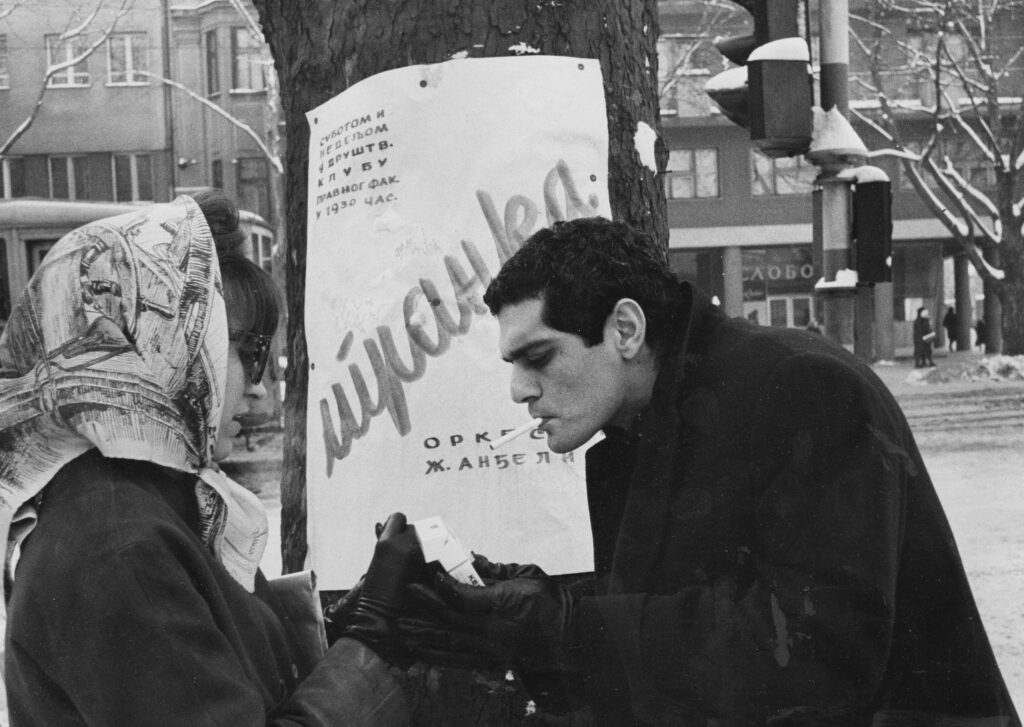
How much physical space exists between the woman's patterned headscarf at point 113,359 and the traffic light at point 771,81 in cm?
472

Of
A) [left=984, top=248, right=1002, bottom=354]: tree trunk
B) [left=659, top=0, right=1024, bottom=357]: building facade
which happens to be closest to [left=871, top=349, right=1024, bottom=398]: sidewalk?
[left=984, top=248, right=1002, bottom=354]: tree trunk

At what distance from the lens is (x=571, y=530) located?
9.30 ft

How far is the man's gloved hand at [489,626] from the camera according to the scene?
2.15 meters

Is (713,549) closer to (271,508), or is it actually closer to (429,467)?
(429,467)

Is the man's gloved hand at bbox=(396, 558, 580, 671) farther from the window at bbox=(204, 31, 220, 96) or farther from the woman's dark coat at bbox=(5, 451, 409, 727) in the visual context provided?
the window at bbox=(204, 31, 220, 96)

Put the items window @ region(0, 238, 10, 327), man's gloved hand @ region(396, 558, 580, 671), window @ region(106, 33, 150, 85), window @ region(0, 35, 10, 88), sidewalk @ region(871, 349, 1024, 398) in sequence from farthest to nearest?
1. window @ region(106, 33, 150, 85)
2. window @ region(0, 35, 10, 88)
3. sidewalk @ region(871, 349, 1024, 398)
4. window @ region(0, 238, 10, 327)
5. man's gloved hand @ region(396, 558, 580, 671)

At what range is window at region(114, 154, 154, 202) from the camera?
1326 inches

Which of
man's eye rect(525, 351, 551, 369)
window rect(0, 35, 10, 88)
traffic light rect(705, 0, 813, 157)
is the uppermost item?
window rect(0, 35, 10, 88)

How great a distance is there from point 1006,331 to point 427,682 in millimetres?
24146

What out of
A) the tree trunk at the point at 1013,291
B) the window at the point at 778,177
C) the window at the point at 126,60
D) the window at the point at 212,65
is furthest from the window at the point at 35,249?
the window at the point at 778,177

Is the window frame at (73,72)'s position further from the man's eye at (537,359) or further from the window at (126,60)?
the man's eye at (537,359)

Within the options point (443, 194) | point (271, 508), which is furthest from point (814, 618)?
point (271, 508)

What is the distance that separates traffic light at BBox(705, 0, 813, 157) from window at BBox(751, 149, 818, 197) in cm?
2774

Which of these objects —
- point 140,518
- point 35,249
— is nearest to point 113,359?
point 140,518
